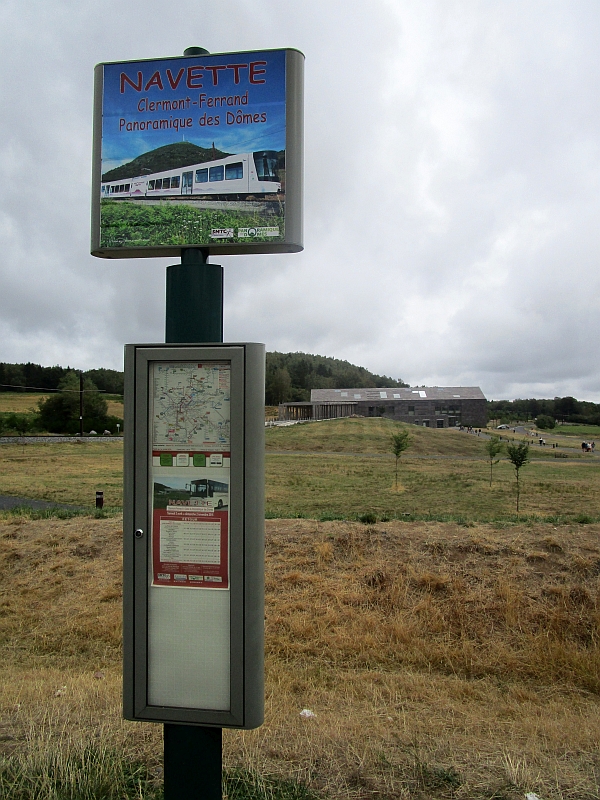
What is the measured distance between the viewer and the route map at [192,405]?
9.17 feet

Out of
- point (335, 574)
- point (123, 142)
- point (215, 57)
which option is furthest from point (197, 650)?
point (335, 574)

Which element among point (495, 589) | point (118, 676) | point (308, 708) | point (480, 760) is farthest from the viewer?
point (495, 589)

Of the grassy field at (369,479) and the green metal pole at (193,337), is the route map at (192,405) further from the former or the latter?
the grassy field at (369,479)

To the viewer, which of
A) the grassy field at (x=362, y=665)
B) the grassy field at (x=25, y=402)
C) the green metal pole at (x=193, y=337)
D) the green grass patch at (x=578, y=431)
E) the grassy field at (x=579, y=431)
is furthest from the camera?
the green grass patch at (x=578, y=431)

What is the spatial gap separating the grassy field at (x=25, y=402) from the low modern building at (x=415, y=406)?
23698 millimetres

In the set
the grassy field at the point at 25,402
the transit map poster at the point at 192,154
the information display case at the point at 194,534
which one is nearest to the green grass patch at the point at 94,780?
the information display case at the point at 194,534

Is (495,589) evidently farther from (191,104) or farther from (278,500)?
(278,500)

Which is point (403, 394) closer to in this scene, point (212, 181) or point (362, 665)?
point (362, 665)

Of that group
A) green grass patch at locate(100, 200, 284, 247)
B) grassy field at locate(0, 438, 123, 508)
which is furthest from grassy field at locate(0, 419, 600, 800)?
grassy field at locate(0, 438, 123, 508)

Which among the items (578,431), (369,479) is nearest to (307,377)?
(578,431)

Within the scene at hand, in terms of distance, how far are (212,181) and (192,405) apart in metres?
1.08

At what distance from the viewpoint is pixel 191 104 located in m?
2.93

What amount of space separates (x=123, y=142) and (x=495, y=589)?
6798 mm

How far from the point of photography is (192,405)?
2822 mm
